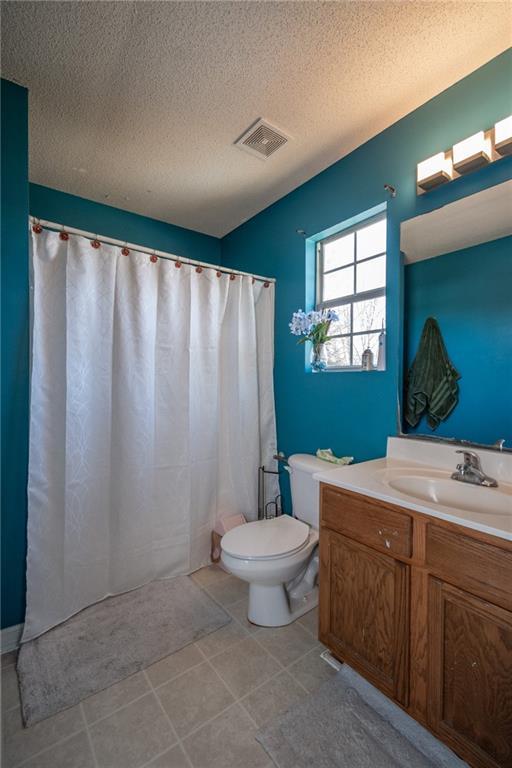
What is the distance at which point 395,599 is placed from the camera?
110 centimetres

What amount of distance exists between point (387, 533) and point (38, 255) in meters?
1.91

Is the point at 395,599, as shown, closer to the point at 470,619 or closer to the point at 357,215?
the point at 470,619

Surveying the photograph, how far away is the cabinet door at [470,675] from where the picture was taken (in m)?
0.86

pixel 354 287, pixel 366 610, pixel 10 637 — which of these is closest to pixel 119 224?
pixel 354 287

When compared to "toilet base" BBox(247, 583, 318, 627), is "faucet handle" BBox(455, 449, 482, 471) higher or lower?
higher

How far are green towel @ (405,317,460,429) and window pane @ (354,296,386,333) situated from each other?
27 cm

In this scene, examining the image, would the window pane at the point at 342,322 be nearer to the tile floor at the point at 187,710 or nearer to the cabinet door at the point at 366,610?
the cabinet door at the point at 366,610

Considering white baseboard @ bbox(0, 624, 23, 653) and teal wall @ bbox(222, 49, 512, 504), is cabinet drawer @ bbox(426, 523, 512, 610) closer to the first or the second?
teal wall @ bbox(222, 49, 512, 504)

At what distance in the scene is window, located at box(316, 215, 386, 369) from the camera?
1.78 m

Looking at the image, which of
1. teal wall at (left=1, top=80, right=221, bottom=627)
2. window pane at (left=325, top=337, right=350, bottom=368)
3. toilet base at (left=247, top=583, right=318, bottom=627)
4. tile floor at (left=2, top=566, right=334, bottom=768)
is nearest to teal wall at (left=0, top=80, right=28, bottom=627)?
teal wall at (left=1, top=80, right=221, bottom=627)

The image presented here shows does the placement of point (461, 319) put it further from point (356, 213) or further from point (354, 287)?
point (356, 213)

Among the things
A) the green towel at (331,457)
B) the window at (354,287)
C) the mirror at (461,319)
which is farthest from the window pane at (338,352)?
the green towel at (331,457)

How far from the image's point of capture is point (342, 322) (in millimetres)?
1978

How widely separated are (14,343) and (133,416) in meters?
0.65
